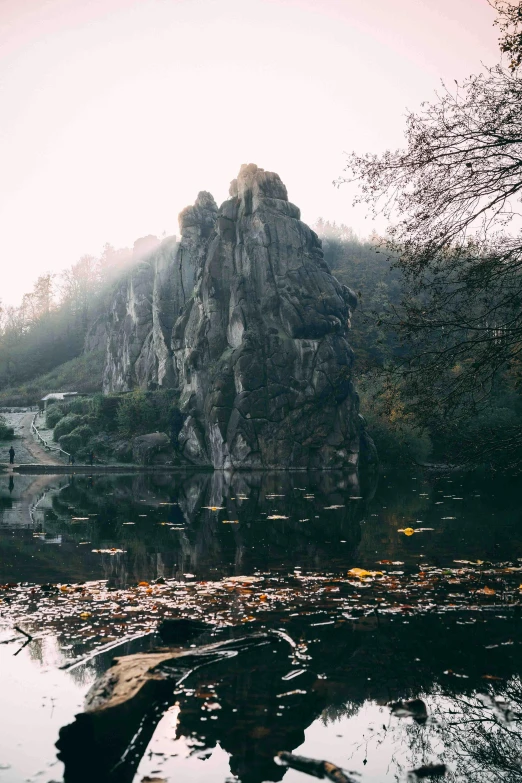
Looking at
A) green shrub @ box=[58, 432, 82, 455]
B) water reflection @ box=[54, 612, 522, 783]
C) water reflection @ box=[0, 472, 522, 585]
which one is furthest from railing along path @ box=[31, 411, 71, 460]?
water reflection @ box=[54, 612, 522, 783]

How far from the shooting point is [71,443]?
6869cm

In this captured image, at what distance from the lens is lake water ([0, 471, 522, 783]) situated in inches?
208

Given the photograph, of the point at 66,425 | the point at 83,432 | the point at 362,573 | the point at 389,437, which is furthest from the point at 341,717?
the point at 66,425

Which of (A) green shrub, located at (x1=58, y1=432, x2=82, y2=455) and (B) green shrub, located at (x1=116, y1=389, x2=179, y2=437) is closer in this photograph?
(A) green shrub, located at (x1=58, y1=432, x2=82, y2=455)

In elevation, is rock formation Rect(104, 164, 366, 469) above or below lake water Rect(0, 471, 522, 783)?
above

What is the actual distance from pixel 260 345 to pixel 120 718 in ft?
214

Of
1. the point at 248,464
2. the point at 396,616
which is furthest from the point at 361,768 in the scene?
the point at 248,464

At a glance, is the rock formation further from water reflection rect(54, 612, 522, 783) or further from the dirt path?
water reflection rect(54, 612, 522, 783)

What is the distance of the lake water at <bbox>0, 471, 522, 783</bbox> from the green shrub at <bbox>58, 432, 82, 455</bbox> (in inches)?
2027

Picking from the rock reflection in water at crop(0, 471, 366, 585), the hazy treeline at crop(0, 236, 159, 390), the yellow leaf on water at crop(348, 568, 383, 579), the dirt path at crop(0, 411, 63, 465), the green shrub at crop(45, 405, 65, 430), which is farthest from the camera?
the hazy treeline at crop(0, 236, 159, 390)

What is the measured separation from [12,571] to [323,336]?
60.0 m

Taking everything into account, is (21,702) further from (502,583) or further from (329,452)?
(329,452)

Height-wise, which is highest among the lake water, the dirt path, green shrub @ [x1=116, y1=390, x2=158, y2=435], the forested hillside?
the forested hillside

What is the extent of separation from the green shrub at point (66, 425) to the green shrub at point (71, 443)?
267 centimetres
